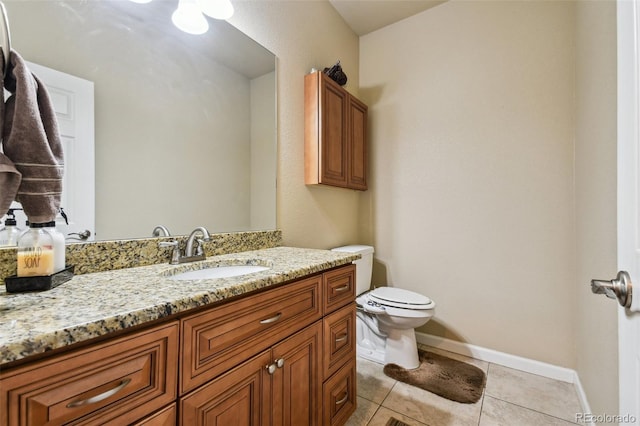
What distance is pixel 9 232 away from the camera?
833mm

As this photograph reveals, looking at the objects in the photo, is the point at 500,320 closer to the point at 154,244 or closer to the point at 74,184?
the point at 154,244

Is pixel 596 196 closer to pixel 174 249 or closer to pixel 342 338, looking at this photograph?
pixel 342 338

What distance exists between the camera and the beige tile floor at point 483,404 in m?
1.43

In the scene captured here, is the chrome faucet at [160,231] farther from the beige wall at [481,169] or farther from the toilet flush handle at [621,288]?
the beige wall at [481,169]

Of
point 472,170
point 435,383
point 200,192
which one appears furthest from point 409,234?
point 200,192

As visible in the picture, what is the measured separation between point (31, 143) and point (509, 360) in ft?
8.87

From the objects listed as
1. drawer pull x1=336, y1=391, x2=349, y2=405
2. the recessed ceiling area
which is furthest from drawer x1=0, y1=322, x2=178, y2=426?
the recessed ceiling area

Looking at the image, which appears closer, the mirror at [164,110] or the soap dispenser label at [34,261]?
the soap dispenser label at [34,261]

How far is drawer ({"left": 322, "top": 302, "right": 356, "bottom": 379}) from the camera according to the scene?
118cm

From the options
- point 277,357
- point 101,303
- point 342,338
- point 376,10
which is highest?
point 376,10

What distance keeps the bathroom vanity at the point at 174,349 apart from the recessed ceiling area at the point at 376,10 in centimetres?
215

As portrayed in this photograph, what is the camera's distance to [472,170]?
208 cm

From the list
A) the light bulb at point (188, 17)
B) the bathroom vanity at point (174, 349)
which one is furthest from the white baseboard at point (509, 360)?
the light bulb at point (188, 17)

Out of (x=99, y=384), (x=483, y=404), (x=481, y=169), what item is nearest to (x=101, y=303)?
(x=99, y=384)
